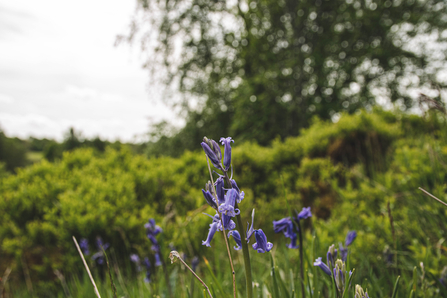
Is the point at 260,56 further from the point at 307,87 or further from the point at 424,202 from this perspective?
the point at 424,202

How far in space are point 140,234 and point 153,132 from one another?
414 inches

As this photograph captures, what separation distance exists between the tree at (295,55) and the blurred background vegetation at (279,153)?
7 cm

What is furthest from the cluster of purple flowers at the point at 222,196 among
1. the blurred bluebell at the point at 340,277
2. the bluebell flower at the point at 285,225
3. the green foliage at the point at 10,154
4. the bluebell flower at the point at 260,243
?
A: the green foliage at the point at 10,154

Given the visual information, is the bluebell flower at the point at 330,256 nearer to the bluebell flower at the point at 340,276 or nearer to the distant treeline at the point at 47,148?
the bluebell flower at the point at 340,276

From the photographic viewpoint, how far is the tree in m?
11.4

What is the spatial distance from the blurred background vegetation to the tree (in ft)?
0.23

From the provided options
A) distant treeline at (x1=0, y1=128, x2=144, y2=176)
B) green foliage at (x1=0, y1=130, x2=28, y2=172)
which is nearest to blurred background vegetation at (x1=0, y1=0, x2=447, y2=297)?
distant treeline at (x1=0, y1=128, x2=144, y2=176)

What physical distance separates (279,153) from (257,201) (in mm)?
1586

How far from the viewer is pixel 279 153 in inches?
235

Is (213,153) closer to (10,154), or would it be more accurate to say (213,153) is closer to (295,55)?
(295,55)

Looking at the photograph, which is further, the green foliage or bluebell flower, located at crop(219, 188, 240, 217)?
the green foliage

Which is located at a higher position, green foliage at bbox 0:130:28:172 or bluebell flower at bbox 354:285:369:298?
green foliage at bbox 0:130:28:172

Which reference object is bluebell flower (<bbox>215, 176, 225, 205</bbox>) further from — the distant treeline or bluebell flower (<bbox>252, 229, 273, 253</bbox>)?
the distant treeline

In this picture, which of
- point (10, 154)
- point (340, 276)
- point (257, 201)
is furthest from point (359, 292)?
point (10, 154)
